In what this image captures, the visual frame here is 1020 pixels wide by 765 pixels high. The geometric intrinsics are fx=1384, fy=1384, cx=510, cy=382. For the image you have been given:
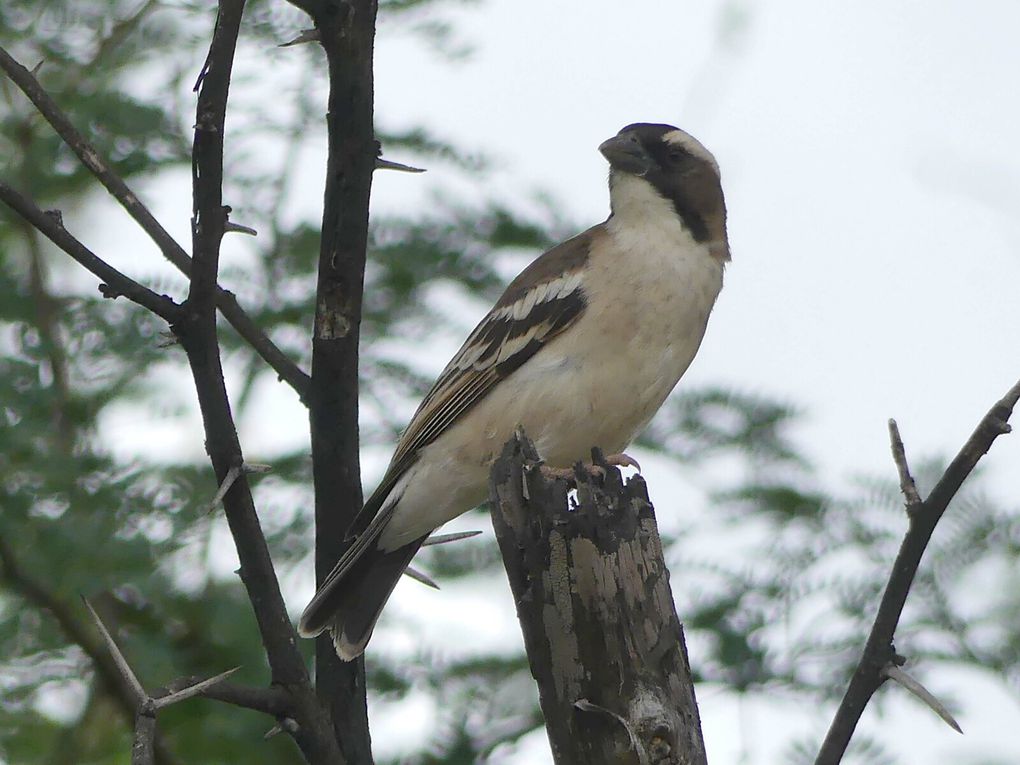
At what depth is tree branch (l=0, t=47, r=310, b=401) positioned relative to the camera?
3711mm

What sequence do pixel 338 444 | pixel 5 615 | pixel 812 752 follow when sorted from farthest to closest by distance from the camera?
pixel 5 615 → pixel 812 752 → pixel 338 444

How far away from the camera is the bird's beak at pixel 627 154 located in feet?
19.8

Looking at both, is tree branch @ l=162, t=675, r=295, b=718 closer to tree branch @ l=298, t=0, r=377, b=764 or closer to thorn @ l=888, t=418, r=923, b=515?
tree branch @ l=298, t=0, r=377, b=764

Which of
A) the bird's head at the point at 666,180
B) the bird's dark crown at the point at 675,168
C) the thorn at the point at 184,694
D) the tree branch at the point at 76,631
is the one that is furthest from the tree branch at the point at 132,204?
the bird's dark crown at the point at 675,168

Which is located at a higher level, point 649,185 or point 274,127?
point 274,127

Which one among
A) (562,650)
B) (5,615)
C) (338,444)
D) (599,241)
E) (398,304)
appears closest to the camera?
(562,650)

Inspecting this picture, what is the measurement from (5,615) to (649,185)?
3.14 metres

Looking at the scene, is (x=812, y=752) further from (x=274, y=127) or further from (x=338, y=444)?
(x=274, y=127)

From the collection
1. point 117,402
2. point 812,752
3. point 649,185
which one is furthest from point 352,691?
point 649,185

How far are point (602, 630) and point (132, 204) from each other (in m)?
1.79

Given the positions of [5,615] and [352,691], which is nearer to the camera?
[352,691]

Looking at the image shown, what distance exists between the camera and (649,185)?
19.7 feet

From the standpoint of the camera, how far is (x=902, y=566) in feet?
10.5

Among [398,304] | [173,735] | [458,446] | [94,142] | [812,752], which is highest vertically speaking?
[94,142]
